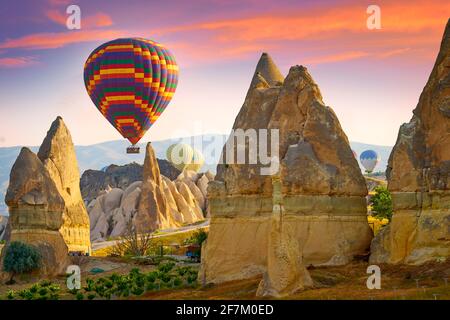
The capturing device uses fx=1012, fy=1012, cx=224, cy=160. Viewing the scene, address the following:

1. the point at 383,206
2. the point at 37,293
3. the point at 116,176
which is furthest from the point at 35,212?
the point at 116,176

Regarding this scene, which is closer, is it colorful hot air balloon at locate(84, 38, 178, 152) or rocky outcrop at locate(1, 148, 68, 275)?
rocky outcrop at locate(1, 148, 68, 275)

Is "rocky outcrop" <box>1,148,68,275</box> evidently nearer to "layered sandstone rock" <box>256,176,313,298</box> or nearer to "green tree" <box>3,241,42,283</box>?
"green tree" <box>3,241,42,283</box>

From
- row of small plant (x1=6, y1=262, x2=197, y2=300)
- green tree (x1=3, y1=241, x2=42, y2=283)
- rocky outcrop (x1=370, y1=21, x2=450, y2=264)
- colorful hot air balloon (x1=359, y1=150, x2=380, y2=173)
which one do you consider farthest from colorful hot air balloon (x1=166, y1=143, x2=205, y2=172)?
rocky outcrop (x1=370, y1=21, x2=450, y2=264)

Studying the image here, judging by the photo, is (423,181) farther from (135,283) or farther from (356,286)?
(135,283)

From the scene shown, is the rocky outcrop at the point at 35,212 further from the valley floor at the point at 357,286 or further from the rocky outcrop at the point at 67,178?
the valley floor at the point at 357,286

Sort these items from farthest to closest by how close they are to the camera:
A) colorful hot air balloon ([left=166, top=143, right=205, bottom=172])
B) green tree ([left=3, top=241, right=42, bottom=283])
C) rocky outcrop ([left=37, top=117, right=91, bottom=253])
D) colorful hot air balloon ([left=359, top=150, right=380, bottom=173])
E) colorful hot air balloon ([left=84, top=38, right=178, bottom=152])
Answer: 1. colorful hot air balloon ([left=359, top=150, right=380, bottom=173])
2. colorful hot air balloon ([left=166, top=143, right=205, bottom=172])
3. colorful hot air balloon ([left=84, top=38, right=178, bottom=152])
4. rocky outcrop ([left=37, top=117, right=91, bottom=253])
5. green tree ([left=3, top=241, right=42, bottom=283])
